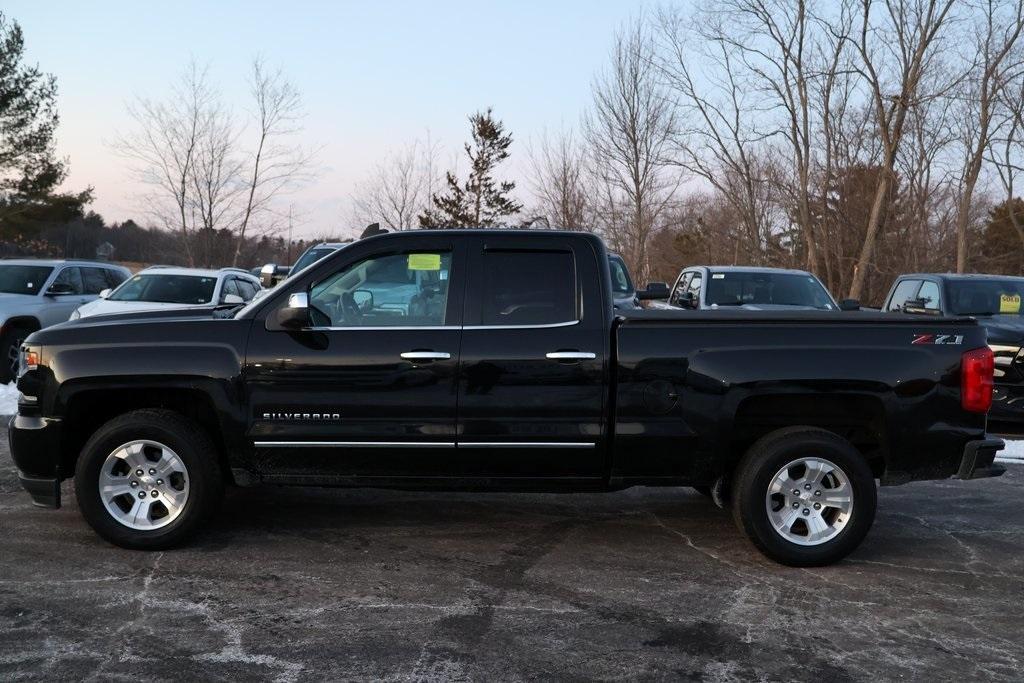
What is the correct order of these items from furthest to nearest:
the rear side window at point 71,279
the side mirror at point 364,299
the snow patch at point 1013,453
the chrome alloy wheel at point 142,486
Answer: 1. the rear side window at point 71,279
2. the snow patch at point 1013,453
3. the side mirror at point 364,299
4. the chrome alloy wheel at point 142,486

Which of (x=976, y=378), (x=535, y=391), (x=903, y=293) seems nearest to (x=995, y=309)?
(x=903, y=293)

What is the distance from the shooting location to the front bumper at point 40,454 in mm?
5523

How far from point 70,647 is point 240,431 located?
63.4 inches

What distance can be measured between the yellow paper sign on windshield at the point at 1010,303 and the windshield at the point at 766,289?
207 cm

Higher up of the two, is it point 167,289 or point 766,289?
point 766,289

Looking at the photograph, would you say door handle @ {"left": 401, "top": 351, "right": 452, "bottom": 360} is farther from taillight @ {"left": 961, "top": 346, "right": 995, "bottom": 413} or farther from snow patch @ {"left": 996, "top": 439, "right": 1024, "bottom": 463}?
snow patch @ {"left": 996, "top": 439, "right": 1024, "bottom": 463}

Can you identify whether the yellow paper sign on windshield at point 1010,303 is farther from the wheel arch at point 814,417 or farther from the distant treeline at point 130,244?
the distant treeline at point 130,244

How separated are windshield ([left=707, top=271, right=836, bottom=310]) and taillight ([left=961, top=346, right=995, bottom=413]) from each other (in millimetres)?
6897

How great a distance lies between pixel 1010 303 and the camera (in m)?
12.0

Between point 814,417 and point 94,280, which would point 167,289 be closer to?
point 94,280

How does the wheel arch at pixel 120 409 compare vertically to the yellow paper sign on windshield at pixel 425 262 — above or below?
below

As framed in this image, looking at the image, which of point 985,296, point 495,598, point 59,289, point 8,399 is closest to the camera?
point 495,598

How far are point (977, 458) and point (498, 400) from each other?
2.79 m

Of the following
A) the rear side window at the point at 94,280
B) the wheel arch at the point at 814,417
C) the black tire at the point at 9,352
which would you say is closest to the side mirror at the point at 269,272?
the rear side window at the point at 94,280
